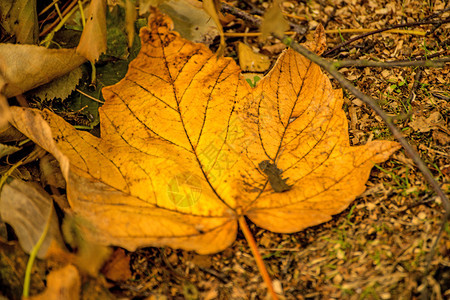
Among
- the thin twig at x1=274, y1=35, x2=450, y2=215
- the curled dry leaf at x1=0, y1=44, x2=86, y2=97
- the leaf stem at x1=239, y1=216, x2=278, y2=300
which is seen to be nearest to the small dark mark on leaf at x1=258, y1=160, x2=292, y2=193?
the leaf stem at x1=239, y1=216, x2=278, y2=300

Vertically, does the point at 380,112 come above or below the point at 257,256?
above

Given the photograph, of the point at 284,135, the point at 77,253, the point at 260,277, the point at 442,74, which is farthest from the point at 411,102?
the point at 77,253

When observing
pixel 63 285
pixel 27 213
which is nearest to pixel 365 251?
pixel 63 285

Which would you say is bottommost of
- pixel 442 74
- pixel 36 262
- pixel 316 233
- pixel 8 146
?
pixel 36 262

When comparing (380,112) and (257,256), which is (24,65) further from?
(380,112)

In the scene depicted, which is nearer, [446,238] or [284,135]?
[446,238]

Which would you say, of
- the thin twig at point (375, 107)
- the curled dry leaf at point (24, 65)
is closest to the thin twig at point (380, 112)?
the thin twig at point (375, 107)

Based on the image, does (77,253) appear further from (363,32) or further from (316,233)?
(363,32)
